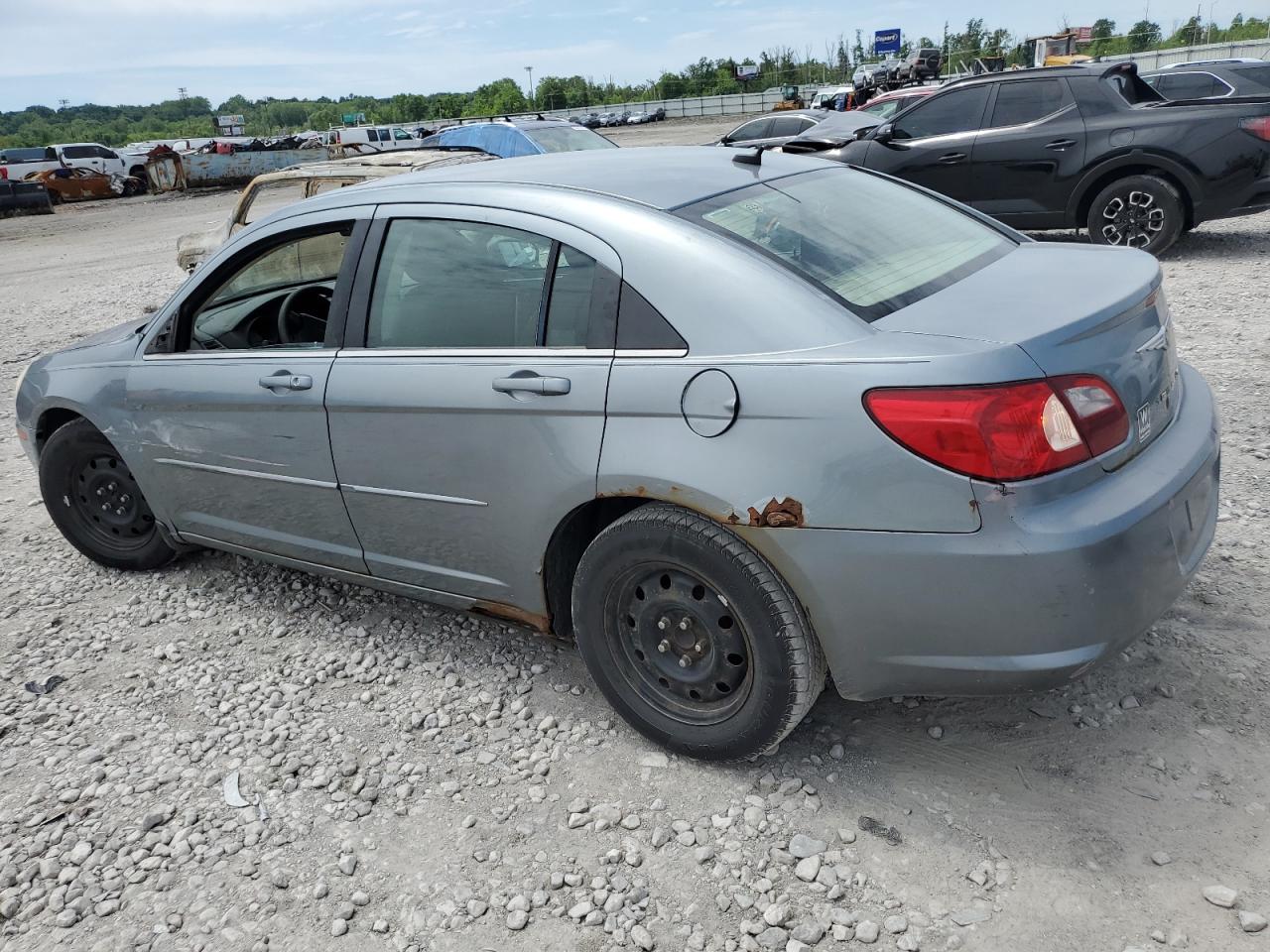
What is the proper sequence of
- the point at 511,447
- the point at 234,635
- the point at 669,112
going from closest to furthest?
the point at 511,447
the point at 234,635
the point at 669,112

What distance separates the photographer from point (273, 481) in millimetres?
3475

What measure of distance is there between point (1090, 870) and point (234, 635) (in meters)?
3.06

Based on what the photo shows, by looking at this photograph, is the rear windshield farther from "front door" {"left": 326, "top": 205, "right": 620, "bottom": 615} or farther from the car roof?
"front door" {"left": 326, "top": 205, "right": 620, "bottom": 615}

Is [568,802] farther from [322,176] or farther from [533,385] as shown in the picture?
[322,176]

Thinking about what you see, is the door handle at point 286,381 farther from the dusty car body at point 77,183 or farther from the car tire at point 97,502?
the dusty car body at point 77,183

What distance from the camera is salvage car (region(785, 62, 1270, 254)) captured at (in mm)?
8102

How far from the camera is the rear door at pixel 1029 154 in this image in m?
8.74

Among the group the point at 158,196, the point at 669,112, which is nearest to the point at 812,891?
the point at 158,196

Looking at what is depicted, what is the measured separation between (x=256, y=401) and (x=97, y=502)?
1.50 metres

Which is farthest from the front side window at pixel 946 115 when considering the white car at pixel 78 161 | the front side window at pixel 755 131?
the white car at pixel 78 161

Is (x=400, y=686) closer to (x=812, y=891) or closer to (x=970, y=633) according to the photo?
(x=812, y=891)

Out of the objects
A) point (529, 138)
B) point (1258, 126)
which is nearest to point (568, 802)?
point (1258, 126)

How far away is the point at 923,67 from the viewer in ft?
117

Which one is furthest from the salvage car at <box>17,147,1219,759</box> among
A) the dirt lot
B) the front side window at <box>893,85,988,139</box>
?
the front side window at <box>893,85,988,139</box>
